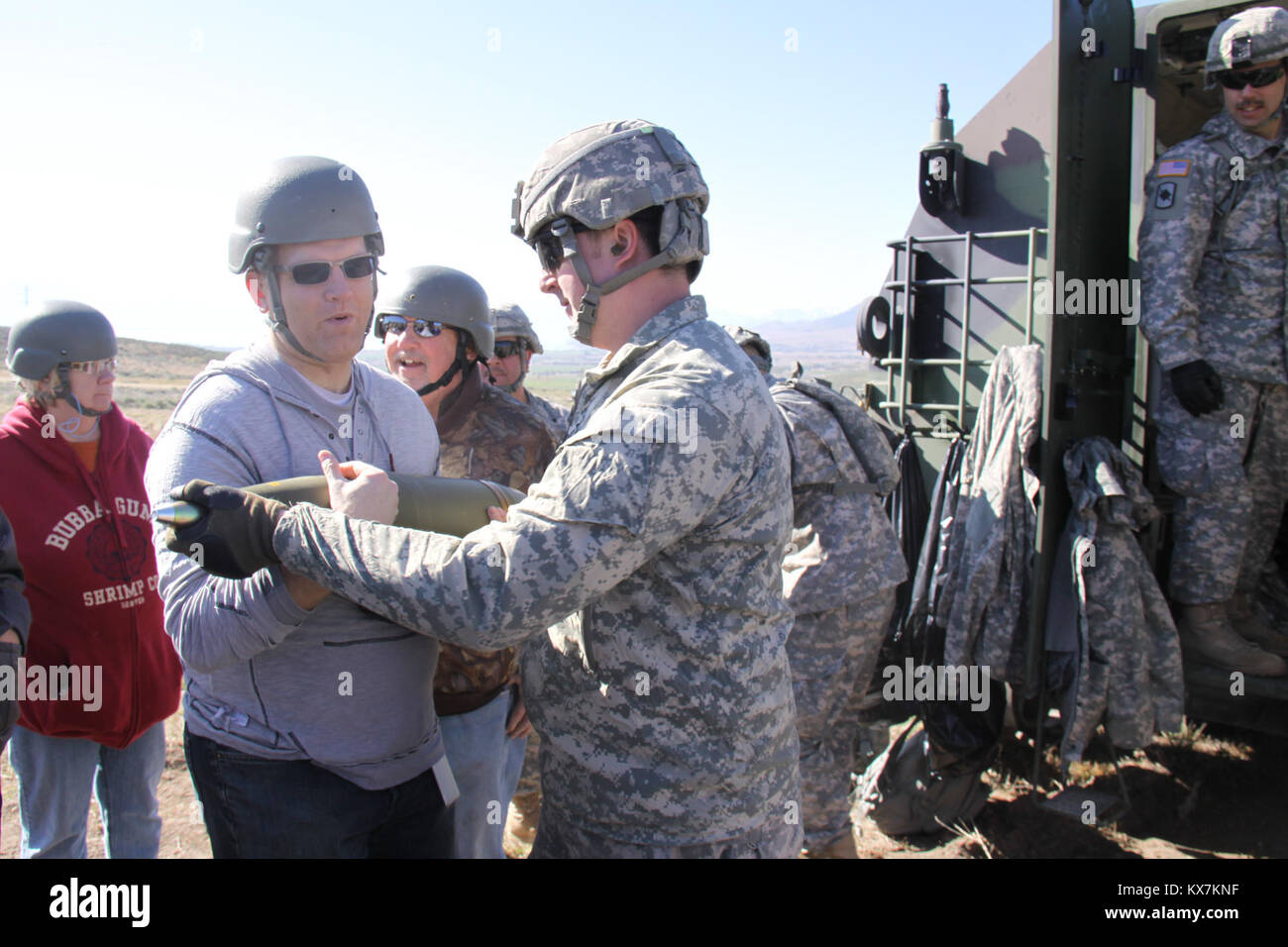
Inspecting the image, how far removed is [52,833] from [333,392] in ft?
6.73

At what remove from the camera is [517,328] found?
5.00 m

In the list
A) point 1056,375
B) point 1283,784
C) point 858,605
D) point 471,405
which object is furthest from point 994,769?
point 471,405

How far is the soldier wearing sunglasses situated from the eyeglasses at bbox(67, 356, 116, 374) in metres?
1.69

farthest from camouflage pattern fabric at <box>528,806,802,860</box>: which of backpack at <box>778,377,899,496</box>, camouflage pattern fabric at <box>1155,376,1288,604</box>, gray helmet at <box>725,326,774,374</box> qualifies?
camouflage pattern fabric at <box>1155,376,1288,604</box>

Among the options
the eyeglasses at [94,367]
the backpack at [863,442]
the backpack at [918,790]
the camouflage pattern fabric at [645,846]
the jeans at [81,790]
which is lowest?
the backpack at [918,790]

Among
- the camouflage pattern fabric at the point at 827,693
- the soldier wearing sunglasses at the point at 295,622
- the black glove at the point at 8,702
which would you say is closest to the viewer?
the soldier wearing sunglasses at the point at 295,622

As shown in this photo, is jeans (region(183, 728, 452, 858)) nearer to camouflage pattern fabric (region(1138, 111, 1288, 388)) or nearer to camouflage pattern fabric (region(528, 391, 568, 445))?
camouflage pattern fabric (region(528, 391, 568, 445))

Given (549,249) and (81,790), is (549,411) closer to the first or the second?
(81,790)

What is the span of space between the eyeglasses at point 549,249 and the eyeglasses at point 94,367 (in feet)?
7.01

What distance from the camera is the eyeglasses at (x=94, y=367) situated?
10.8 feet

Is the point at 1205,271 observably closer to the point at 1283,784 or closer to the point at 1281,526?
the point at 1281,526

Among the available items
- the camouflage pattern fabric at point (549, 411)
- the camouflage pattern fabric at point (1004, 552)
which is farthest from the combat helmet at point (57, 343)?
the camouflage pattern fabric at point (1004, 552)

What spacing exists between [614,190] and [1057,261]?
2.55 metres

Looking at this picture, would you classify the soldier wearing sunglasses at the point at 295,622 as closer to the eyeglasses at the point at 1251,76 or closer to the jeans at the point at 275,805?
the jeans at the point at 275,805
